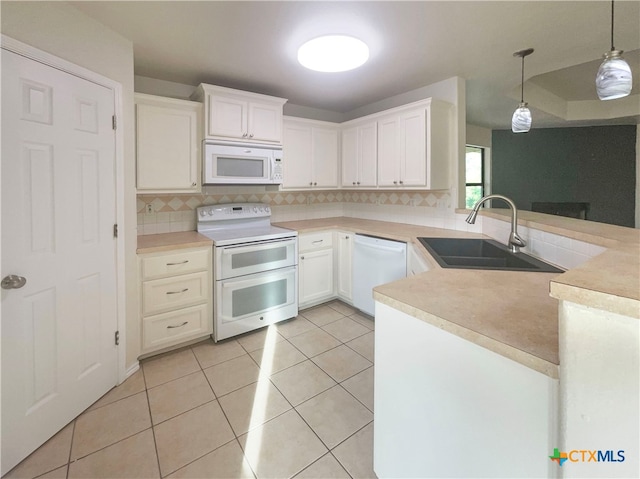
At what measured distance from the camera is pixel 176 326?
242 cm

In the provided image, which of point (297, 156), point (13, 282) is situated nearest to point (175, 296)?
point (13, 282)

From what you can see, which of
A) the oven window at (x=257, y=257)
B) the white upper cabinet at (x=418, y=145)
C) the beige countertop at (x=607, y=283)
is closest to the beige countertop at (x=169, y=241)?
the oven window at (x=257, y=257)

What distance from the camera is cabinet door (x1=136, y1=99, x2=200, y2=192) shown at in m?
2.43

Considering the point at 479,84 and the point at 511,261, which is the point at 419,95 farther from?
the point at 511,261

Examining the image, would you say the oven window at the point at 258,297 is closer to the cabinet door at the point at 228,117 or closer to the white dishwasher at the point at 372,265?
the white dishwasher at the point at 372,265

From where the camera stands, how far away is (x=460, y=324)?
92 centimetres

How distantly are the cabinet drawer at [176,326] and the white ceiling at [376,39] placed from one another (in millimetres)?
2041

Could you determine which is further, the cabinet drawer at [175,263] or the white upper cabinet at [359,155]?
the white upper cabinet at [359,155]

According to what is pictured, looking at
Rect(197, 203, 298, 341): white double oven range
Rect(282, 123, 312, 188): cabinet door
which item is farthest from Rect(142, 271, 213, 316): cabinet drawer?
Rect(282, 123, 312, 188): cabinet door

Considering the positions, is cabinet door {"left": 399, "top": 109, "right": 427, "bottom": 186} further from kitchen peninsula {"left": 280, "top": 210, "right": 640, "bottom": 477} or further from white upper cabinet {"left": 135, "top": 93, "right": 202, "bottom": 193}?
white upper cabinet {"left": 135, "top": 93, "right": 202, "bottom": 193}

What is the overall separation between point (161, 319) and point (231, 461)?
1.29m

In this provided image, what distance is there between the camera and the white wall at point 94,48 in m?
1.46

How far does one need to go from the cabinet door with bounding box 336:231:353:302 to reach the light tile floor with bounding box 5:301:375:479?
0.83 m

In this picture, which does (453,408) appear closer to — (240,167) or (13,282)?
(13,282)
